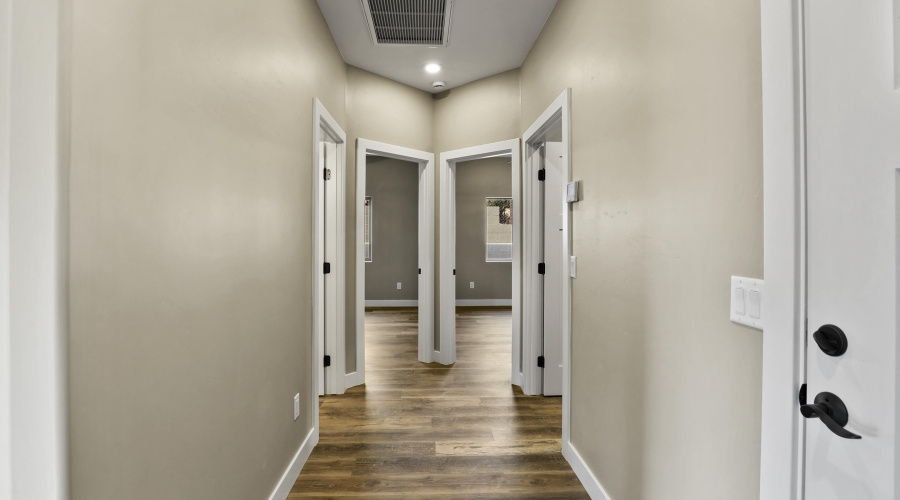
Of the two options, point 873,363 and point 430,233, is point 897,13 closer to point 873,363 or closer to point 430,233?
point 873,363

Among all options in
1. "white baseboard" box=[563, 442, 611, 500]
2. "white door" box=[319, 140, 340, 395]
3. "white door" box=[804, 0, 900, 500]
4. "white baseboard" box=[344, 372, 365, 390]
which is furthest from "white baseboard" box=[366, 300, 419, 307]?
"white door" box=[804, 0, 900, 500]

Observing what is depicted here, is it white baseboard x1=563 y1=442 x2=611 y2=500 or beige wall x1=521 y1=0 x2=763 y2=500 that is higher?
beige wall x1=521 y1=0 x2=763 y2=500

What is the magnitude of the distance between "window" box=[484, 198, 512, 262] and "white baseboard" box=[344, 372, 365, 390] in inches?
179

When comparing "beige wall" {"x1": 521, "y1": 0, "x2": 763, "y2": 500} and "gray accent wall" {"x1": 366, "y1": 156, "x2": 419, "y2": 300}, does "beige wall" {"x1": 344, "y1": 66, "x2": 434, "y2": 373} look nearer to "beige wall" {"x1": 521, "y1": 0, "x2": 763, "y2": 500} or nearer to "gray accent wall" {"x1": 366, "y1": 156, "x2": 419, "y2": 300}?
"beige wall" {"x1": 521, "y1": 0, "x2": 763, "y2": 500}

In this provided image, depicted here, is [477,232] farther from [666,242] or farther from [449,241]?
[666,242]

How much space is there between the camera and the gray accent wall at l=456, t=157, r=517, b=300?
730 cm

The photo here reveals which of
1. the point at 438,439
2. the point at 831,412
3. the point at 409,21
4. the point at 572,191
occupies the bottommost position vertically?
the point at 438,439

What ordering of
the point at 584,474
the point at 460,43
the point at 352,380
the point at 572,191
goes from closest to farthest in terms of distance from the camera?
the point at 584,474
the point at 572,191
the point at 460,43
the point at 352,380

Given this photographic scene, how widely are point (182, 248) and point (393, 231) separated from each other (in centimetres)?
622

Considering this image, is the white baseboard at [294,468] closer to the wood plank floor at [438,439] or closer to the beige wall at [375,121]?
the wood plank floor at [438,439]

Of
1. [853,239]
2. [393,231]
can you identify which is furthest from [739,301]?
[393,231]

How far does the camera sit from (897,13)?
0.65 m

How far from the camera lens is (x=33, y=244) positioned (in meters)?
0.71

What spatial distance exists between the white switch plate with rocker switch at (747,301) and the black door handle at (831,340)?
0.14m
